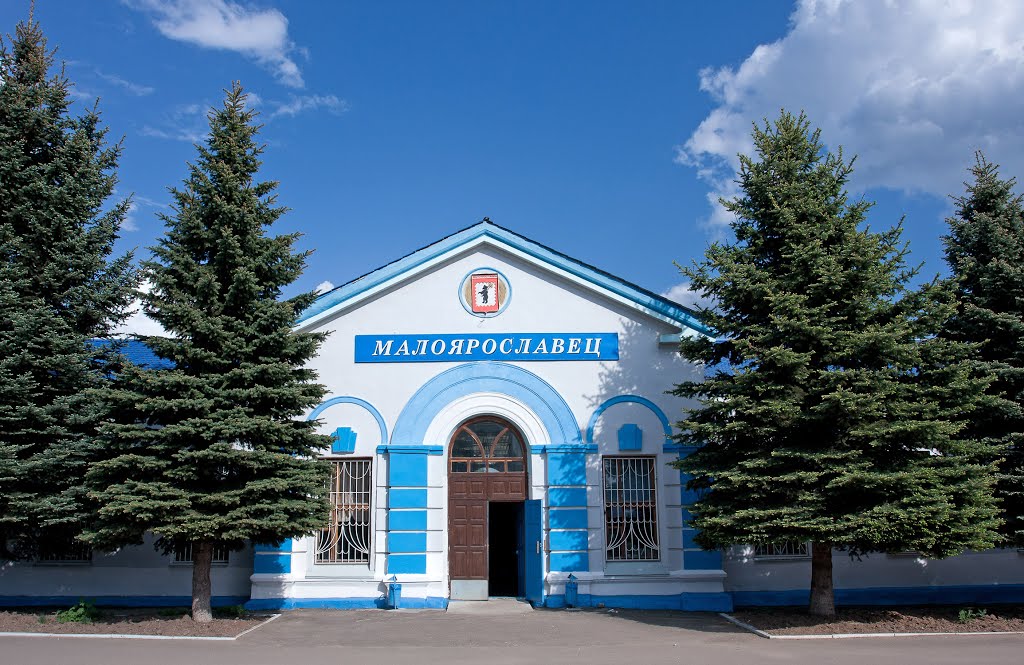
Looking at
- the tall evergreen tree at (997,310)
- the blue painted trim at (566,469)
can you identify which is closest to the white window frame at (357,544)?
the blue painted trim at (566,469)

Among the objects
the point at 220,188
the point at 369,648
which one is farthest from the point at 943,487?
the point at 220,188

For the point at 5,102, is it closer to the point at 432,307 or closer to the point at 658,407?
the point at 432,307

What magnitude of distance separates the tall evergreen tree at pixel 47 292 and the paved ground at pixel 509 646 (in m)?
2.45

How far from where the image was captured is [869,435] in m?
11.1

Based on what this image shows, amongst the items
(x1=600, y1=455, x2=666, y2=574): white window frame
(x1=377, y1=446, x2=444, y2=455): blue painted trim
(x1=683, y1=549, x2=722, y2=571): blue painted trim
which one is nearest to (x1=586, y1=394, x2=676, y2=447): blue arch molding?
(x1=600, y1=455, x2=666, y2=574): white window frame

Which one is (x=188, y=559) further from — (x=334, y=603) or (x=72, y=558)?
(x=334, y=603)

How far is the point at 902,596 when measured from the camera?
14.6 metres

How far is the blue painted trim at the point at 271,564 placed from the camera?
14102 millimetres

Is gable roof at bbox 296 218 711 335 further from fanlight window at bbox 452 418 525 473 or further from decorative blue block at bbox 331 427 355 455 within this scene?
fanlight window at bbox 452 418 525 473

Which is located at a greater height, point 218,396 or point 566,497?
point 218,396

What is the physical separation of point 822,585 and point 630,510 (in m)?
3.68

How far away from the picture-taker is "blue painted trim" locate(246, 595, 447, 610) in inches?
545

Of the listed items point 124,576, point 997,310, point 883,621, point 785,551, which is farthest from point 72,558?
point 997,310

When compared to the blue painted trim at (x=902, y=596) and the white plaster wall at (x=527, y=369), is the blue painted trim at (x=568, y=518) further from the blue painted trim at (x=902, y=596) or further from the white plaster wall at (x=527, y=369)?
the blue painted trim at (x=902, y=596)
